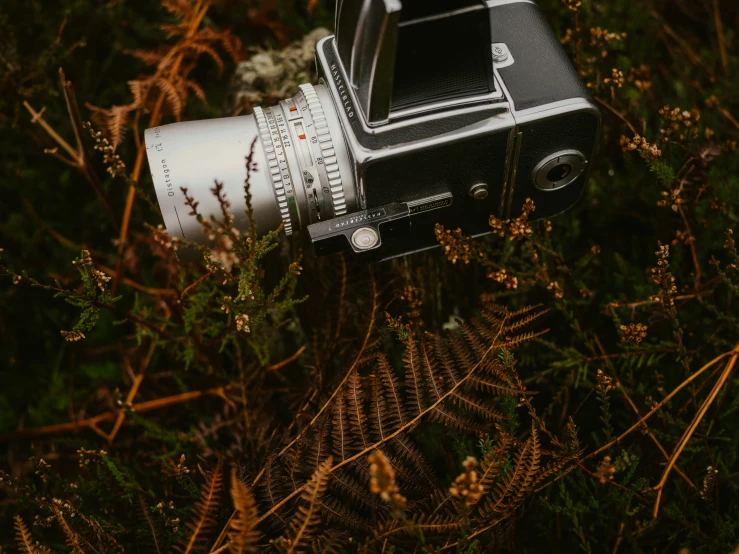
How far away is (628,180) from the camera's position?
1216 mm

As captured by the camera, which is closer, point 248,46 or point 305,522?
point 305,522

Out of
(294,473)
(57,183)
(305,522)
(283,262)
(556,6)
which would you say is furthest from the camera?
(57,183)

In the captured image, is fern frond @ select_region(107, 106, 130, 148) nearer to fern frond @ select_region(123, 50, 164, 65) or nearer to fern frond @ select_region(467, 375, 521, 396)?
fern frond @ select_region(123, 50, 164, 65)

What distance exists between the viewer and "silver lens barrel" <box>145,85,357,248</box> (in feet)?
2.91

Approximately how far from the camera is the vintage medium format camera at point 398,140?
2.77 feet

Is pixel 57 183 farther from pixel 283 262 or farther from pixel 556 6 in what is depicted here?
pixel 556 6

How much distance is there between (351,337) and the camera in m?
1.07

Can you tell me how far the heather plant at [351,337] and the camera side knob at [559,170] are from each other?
0.08 meters

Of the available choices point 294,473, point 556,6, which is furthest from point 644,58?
point 294,473

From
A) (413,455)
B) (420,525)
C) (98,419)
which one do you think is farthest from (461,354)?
(98,419)

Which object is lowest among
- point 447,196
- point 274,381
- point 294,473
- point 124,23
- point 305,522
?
point 274,381

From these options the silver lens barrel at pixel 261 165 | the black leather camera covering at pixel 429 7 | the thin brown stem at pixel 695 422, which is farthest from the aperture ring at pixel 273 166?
the thin brown stem at pixel 695 422

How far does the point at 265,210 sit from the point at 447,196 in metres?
0.28

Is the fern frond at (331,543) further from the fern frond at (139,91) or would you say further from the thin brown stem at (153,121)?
the fern frond at (139,91)
